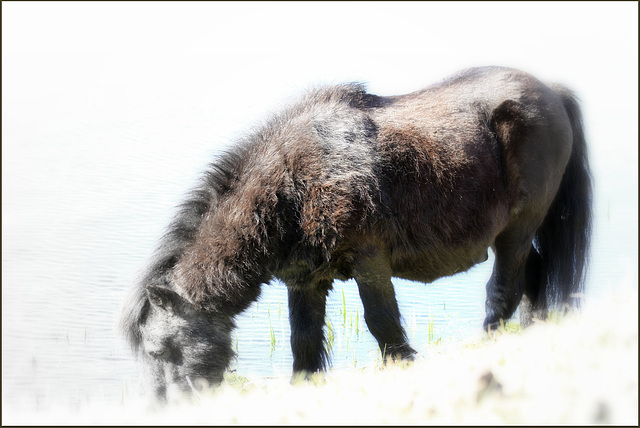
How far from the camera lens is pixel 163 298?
15.9 feet

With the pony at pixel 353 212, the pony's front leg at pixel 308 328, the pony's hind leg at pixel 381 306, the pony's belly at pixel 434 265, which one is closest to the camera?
the pony at pixel 353 212

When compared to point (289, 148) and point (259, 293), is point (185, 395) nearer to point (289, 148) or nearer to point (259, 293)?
point (259, 293)

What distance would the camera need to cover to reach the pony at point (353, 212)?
489 centimetres

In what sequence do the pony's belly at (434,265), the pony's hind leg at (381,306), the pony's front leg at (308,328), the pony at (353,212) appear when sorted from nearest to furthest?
the pony at (353,212) → the pony's hind leg at (381,306) → the pony's belly at (434,265) → the pony's front leg at (308,328)

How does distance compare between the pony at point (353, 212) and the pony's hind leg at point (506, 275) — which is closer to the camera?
the pony at point (353, 212)

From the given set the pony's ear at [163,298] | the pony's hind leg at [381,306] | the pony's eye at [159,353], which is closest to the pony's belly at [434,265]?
the pony's hind leg at [381,306]

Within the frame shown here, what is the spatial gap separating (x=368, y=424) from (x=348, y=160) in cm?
271

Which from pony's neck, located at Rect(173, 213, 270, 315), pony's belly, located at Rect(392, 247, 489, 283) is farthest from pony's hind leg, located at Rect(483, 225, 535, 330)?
pony's neck, located at Rect(173, 213, 270, 315)

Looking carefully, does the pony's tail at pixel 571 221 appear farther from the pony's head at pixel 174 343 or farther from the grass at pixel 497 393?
the pony's head at pixel 174 343

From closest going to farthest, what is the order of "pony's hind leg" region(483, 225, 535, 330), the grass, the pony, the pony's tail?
the grass
the pony
"pony's hind leg" region(483, 225, 535, 330)
the pony's tail

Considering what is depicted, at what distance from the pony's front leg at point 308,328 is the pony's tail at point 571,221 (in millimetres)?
2419

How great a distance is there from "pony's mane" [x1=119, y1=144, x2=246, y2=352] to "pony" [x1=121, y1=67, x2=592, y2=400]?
0.04ft

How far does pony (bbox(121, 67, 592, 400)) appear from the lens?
16.0ft

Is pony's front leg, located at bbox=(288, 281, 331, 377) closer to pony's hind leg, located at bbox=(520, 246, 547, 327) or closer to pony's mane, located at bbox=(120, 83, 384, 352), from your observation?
pony's mane, located at bbox=(120, 83, 384, 352)
